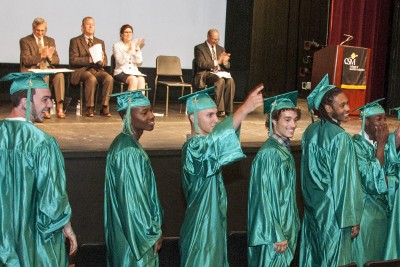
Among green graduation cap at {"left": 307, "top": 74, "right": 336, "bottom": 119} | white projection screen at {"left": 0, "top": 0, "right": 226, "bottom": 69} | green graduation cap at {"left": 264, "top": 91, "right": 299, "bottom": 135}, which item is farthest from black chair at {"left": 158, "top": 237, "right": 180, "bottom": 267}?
white projection screen at {"left": 0, "top": 0, "right": 226, "bottom": 69}

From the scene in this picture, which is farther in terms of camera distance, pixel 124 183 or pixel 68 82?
pixel 68 82

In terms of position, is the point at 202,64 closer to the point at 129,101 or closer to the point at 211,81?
the point at 211,81

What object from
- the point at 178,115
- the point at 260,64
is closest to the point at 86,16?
the point at 178,115

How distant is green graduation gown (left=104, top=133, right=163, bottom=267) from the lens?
472cm

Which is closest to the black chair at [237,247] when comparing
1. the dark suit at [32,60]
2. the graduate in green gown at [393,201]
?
the graduate in green gown at [393,201]

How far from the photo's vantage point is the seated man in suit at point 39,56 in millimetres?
9008

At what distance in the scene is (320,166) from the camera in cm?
525

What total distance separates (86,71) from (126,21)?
5.23 ft

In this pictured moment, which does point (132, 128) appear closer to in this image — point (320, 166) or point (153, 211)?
point (153, 211)

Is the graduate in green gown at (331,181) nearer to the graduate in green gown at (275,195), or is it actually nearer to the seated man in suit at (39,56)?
the graduate in green gown at (275,195)

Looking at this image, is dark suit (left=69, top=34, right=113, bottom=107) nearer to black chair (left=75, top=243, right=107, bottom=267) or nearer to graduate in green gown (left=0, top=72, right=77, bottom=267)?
black chair (left=75, top=243, right=107, bottom=267)

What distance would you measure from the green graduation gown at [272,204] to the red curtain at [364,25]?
7.38 meters

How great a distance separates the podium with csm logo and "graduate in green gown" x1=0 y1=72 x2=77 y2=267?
6.16m

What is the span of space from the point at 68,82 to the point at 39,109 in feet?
17.8
